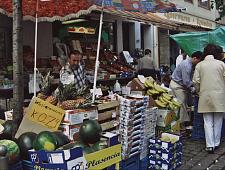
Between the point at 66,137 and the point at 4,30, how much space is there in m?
5.53

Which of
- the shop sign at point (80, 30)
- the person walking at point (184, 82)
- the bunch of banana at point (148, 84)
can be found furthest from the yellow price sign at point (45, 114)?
the shop sign at point (80, 30)

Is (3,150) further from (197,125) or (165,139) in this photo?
(197,125)

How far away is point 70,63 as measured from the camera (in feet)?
22.7

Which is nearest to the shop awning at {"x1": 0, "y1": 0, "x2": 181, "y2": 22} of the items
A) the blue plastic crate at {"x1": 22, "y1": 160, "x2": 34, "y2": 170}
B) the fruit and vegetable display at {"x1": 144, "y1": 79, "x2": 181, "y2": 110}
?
the fruit and vegetable display at {"x1": 144, "y1": 79, "x2": 181, "y2": 110}

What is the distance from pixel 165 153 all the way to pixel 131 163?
0.56 metres

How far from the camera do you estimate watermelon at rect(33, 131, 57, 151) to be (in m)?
4.23

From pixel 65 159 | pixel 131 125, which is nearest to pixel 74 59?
pixel 131 125

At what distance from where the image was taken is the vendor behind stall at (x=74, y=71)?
6.69 m

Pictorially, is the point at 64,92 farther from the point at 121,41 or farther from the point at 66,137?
the point at 121,41

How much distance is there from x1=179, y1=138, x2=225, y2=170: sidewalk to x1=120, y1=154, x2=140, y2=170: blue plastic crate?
0.85 metres

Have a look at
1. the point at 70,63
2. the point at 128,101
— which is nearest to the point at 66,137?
the point at 128,101

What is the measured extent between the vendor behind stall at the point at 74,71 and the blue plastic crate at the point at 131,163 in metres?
1.66

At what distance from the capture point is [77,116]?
16.9 feet

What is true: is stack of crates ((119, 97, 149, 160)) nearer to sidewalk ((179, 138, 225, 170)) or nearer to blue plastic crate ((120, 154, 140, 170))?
blue plastic crate ((120, 154, 140, 170))
